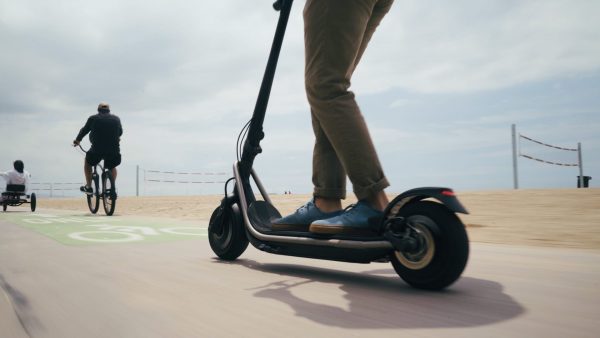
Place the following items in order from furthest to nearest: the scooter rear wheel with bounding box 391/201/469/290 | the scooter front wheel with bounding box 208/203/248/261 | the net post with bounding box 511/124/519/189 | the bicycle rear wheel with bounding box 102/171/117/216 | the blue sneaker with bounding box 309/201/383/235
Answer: the net post with bounding box 511/124/519/189, the bicycle rear wheel with bounding box 102/171/117/216, the scooter front wheel with bounding box 208/203/248/261, the blue sneaker with bounding box 309/201/383/235, the scooter rear wheel with bounding box 391/201/469/290

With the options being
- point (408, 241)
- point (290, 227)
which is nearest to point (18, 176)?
point (290, 227)

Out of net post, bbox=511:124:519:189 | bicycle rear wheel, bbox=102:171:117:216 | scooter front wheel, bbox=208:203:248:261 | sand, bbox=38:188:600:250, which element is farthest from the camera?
net post, bbox=511:124:519:189

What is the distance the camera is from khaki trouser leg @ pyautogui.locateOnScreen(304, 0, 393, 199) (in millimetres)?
1646

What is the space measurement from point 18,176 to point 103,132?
6011 millimetres

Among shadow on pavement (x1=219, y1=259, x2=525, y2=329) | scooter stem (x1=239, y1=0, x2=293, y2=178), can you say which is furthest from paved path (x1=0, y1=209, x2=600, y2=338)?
scooter stem (x1=239, y1=0, x2=293, y2=178)

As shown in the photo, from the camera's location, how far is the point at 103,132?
761 centimetres

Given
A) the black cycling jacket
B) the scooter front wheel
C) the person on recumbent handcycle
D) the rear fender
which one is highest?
the black cycling jacket

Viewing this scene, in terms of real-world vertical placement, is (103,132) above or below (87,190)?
above

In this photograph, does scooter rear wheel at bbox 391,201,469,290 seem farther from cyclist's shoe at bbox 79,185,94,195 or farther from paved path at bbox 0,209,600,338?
cyclist's shoe at bbox 79,185,94,195

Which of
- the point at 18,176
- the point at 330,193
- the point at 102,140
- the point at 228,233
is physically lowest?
the point at 228,233

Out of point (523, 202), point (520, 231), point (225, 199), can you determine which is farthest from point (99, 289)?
point (523, 202)

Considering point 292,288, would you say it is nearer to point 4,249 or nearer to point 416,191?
point 416,191

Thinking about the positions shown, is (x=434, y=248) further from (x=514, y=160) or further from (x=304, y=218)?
(x=514, y=160)

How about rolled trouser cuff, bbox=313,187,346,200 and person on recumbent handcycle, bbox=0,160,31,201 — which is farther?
person on recumbent handcycle, bbox=0,160,31,201
